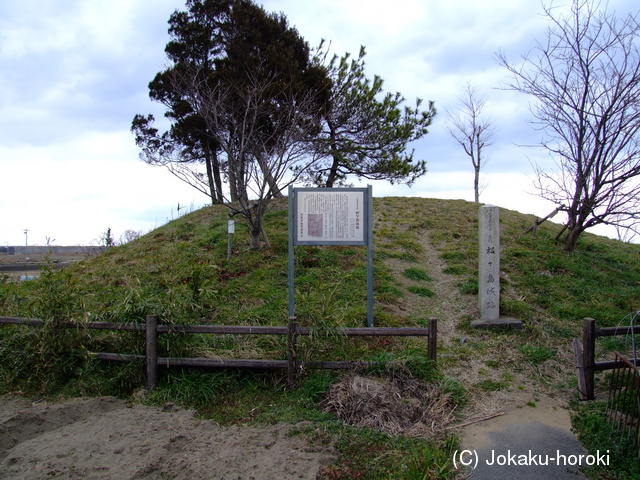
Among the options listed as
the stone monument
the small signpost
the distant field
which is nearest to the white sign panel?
the small signpost

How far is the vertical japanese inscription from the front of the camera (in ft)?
23.8

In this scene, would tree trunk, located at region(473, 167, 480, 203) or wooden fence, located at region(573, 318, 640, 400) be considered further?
tree trunk, located at region(473, 167, 480, 203)

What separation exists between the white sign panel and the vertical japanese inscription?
2292 millimetres

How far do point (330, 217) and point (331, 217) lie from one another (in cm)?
2

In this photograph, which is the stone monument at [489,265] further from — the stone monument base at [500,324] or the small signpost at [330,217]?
the small signpost at [330,217]

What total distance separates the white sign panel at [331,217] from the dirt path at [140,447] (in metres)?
2.98

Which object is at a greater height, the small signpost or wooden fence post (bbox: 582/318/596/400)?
the small signpost

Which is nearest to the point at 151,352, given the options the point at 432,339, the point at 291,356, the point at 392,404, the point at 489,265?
the point at 291,356

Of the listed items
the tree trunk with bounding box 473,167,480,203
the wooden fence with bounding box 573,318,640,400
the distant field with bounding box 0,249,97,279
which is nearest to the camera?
the wooden fence with bounding box 573,318,640,400

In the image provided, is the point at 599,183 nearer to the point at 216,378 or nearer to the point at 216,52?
the point at 216,378

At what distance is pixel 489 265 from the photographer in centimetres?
732

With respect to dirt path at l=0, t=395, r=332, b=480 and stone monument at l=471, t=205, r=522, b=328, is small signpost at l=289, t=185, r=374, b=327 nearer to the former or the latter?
stone monument at l=471, t=205, r=522, b=328

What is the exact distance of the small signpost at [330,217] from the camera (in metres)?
6.49

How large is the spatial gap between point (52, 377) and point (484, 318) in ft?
21.0
